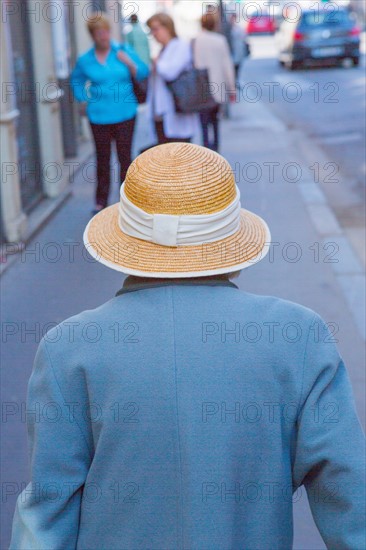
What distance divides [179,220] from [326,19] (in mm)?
26763

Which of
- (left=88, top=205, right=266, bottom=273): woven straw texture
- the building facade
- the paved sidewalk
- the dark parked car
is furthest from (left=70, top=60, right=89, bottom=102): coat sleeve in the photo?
the dark parked car

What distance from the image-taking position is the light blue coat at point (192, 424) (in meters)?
1.74

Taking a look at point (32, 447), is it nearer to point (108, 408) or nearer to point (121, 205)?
point (108, 408)

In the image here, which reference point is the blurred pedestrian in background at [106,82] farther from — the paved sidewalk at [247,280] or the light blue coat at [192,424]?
the light blue coat at [192,424]

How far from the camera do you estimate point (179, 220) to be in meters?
1.79

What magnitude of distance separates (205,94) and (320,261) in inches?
95.0

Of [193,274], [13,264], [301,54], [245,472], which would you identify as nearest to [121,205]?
[193,274]

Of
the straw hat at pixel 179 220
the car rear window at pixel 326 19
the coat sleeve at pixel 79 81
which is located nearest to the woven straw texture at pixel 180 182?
the straw hat at pixel 179 220

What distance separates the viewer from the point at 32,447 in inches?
73.0

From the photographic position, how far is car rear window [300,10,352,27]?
26.9 metres

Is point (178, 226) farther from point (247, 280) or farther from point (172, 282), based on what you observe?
point (247, 280)

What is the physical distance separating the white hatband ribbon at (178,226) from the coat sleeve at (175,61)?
6.94 meters

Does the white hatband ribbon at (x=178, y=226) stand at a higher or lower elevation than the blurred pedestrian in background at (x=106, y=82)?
higher

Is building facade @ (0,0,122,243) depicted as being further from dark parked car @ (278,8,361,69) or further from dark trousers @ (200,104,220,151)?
dark parked car @ (278,8,361,69)
